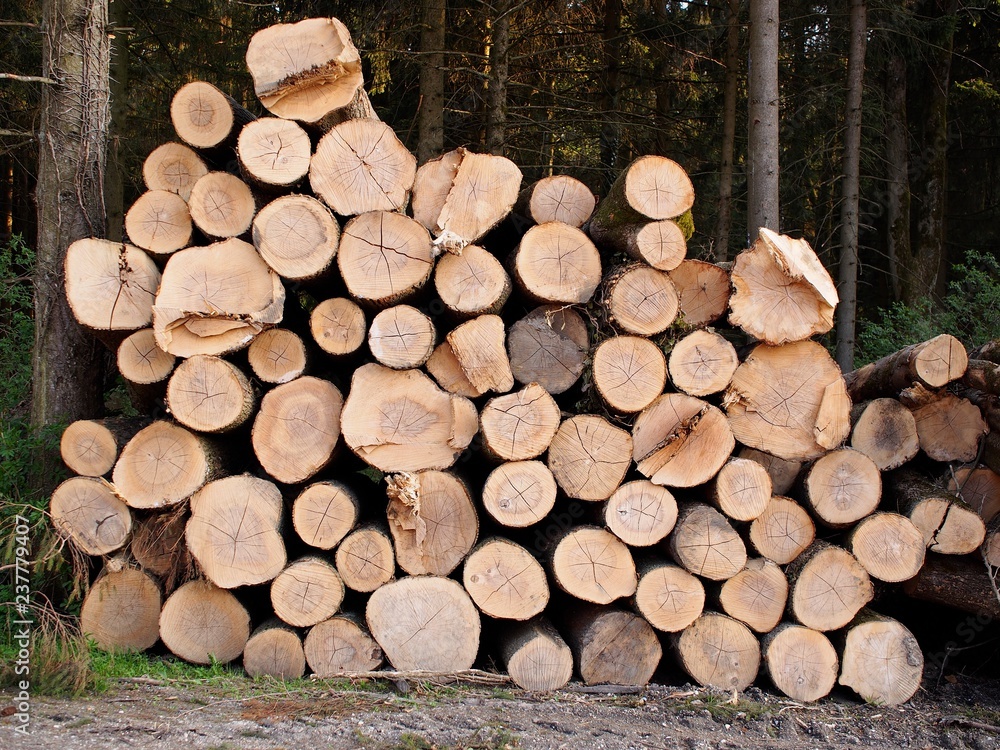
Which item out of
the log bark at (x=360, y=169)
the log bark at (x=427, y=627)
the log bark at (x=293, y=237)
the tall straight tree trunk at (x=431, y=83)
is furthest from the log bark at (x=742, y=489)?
the tall straight tree trunk at (x=431, y=83)

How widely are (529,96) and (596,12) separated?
1985 millimetres

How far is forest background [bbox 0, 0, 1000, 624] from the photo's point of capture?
7.82 m

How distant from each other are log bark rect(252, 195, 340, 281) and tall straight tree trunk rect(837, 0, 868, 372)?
735 centimetres

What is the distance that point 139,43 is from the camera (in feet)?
31.8

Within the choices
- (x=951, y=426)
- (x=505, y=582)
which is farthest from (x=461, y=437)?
(x=951, y=426)

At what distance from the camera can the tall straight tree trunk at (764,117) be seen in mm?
6652

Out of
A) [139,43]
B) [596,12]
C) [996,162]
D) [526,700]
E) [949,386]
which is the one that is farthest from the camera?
[996,162]

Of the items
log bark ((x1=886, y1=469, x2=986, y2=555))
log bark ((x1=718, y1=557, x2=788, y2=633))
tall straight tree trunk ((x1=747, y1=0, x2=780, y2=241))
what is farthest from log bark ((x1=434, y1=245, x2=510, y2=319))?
tall straight tree trunk ((x1=747, y1=0, x2=780, y2=241))

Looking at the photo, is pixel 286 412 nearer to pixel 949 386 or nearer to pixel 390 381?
pixel 390 381

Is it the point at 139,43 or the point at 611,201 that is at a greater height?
the point at 139,43

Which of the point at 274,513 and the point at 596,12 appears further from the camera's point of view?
the point at 596,12

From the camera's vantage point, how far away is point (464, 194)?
159 inches

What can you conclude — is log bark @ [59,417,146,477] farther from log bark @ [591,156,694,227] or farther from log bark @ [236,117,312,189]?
log bark @ [591,156,694,227]

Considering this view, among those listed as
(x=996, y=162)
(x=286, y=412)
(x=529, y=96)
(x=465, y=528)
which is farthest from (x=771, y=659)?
(x=996, y=162)
